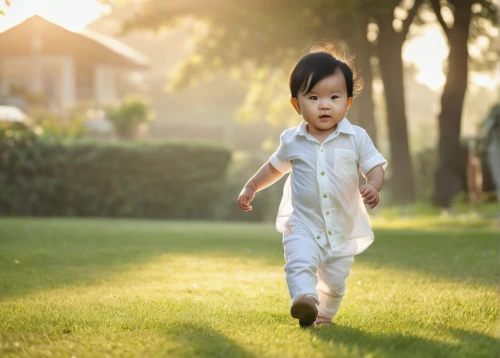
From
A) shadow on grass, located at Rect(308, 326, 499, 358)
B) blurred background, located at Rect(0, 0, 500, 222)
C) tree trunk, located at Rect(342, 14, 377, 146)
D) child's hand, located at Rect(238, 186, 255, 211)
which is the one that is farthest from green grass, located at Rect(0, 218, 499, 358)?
tree trunk, located at Rect(342, 14, 377, 146)

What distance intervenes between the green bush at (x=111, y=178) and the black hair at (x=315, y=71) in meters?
12.9

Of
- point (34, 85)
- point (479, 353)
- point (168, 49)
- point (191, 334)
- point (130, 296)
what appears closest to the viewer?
point (479, 353)

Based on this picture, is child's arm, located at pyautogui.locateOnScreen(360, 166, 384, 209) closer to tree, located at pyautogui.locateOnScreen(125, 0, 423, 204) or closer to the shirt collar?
the shirt collar

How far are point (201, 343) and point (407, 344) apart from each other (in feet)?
2.75

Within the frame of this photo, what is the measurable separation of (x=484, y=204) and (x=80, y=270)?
12486 millimetres

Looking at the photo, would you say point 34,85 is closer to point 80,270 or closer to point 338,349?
point 80,270

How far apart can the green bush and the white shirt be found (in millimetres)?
12879

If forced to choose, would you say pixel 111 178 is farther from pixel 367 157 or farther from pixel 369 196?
pixel 369 196

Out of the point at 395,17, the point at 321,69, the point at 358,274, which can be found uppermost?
the point at 395,17

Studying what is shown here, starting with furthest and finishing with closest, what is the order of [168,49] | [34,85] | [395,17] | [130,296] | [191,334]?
[168,49], [34,85], [395,17], [130,296], [191,334]

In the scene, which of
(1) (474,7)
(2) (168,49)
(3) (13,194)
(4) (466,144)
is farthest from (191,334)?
(2) (168,49)

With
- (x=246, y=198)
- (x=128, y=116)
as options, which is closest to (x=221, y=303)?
(x=246, y=198)

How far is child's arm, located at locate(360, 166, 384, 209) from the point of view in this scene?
3.90m

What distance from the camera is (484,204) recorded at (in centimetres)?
1705
